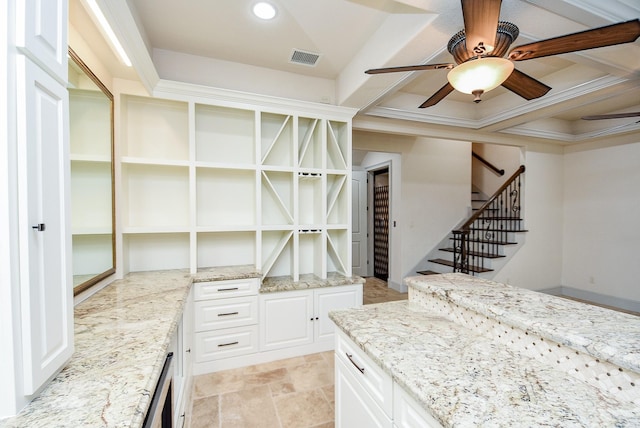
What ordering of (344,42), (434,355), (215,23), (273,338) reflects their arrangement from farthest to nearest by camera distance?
1. (273,338)
2. (344,42)
3. (215,23)
4. (434,355)

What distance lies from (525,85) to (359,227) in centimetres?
405

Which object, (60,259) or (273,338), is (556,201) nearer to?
(273,338)

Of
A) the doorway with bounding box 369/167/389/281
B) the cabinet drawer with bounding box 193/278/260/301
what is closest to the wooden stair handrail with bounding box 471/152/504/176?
the doorway with bounding box 369/167/389/281

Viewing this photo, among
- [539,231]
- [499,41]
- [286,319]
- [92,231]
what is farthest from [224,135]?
[539,231]

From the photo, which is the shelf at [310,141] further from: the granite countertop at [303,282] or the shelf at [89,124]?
the shelf at [89,124]

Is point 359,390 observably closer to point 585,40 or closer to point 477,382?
point 477,382

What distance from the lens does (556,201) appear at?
16.1 feet

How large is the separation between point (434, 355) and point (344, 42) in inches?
95.7

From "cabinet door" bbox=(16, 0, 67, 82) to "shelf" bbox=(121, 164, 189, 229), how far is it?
1.75 meters

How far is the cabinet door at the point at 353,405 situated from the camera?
1.15 m

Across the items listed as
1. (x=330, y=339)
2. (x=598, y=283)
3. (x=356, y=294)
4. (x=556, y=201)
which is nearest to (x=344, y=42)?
(x=356, y=294)

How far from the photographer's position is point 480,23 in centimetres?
138

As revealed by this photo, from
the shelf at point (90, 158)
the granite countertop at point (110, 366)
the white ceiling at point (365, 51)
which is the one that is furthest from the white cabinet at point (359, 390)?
the white ceiling at point (365, 51)

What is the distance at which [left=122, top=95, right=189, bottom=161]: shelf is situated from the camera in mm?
2529
